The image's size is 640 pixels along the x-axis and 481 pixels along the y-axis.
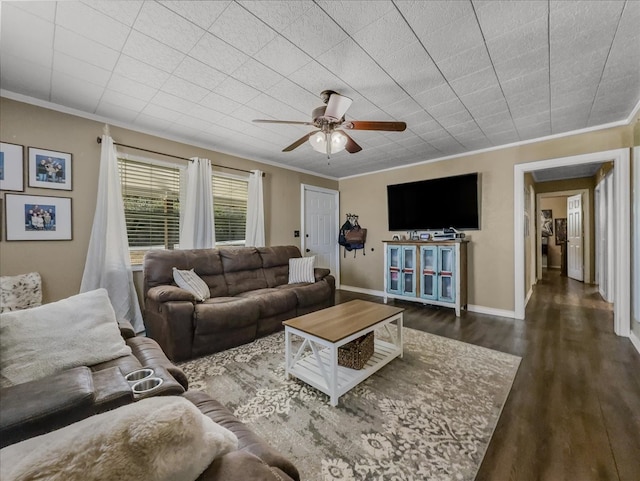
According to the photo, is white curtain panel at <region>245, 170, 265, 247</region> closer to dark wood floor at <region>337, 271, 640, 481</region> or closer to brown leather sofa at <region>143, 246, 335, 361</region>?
brown leather sofa at <region>143, 246, 335, 361</region>

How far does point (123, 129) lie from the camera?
3104 mm

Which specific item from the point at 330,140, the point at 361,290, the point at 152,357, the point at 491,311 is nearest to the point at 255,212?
the point at 330,140

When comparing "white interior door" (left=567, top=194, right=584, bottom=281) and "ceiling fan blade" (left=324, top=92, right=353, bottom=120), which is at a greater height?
"ceiling fan blade" (left=324, top=92, right=353, bottom=120)

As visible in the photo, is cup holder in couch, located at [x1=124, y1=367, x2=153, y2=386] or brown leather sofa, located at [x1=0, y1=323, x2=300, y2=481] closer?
brown leather sofa, located at [x1=0, y1=323, x2=300, y2=481]

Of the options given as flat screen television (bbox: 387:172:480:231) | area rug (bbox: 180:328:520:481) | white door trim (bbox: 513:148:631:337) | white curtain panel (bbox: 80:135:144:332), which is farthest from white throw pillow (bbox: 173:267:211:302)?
white door trim (bbox: 513:148:631:337)

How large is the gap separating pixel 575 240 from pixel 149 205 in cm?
865

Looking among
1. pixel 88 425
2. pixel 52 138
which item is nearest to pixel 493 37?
pixel 88 425

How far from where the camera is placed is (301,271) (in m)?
3.95

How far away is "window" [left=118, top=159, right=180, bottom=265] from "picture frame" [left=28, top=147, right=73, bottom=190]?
47 cm

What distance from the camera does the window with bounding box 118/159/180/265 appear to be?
321cm

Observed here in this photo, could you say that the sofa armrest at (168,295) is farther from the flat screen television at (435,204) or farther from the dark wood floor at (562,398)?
the flat screen television at (435,204)

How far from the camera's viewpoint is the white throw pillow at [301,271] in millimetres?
3893

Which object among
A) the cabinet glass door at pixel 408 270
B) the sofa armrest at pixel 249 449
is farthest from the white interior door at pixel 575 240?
the sofa armrest at pixel 249 449

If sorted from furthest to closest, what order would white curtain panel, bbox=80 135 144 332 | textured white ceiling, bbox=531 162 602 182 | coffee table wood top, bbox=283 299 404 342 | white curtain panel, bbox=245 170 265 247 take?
1. textured white ceiling, bbox=531 162 602 182
2. white curtain panel, bbox=245 170 265 247
3. white curtain panel, bbox=80 135 144 332
4. coffee table wood top, bbox=283 299 404 342
